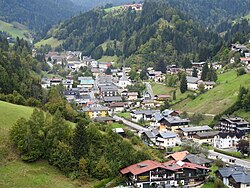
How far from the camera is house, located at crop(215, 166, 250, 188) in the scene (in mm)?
40875

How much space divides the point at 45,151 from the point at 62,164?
2.47 meters

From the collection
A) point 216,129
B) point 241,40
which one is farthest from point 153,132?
point 241,40

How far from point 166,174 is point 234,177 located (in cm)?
660

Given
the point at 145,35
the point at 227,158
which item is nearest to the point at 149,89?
the point at 145,35

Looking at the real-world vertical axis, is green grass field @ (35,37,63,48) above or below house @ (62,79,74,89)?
above

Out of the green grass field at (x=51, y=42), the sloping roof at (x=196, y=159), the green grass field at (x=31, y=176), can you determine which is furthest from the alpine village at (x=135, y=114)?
the green grass field at (x=51, y=42)

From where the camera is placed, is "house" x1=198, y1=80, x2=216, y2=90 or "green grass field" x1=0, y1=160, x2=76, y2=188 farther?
"house" x1=198, y1=80, x2=216, y2=90

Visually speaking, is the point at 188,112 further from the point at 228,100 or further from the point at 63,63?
the point at 63,63

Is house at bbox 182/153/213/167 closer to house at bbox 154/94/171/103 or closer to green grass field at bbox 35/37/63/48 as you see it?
house at bbox 154/94/171/103

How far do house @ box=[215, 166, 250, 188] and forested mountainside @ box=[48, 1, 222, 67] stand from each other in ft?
211

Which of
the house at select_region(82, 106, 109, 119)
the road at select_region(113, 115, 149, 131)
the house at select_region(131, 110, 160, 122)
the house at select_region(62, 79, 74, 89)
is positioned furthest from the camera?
the house at select_region(62, 79, 74, 89)

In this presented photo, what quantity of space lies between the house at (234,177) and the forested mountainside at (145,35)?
64414 millimetres

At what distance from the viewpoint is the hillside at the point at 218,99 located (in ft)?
233

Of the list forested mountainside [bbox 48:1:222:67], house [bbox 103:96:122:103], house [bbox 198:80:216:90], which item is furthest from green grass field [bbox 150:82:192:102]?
forested mountainside [bbox 48:1:222:67]
